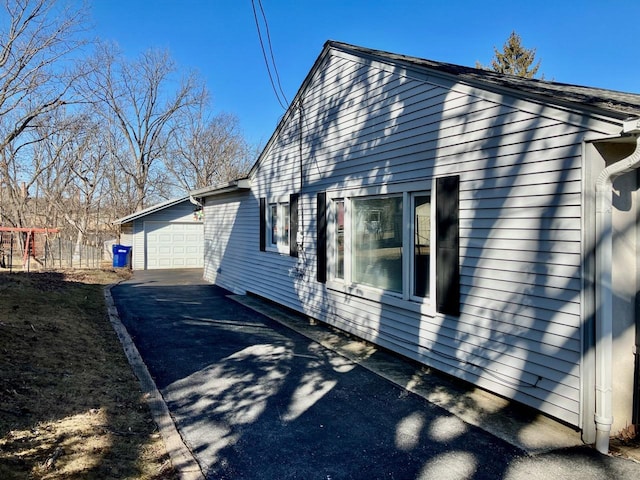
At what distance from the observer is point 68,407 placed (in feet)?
12.8

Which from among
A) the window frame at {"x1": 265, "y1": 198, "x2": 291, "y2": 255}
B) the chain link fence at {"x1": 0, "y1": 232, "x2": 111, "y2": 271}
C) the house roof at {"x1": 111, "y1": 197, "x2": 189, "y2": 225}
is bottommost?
→ the chain link fence at {"x1": 0, "y1": 232, "x2": 111, "y2": 271}

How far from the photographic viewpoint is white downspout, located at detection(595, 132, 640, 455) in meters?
3.40

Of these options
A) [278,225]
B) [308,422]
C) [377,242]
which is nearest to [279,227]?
[278,225]

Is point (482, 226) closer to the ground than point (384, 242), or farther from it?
farther from it

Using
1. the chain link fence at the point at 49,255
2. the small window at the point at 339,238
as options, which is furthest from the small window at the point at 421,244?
the chain link fence at the point at 49,255

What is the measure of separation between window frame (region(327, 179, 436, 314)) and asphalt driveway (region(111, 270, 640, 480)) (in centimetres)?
104

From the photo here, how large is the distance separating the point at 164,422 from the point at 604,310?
3864mm

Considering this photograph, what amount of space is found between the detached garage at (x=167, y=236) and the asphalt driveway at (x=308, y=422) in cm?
1348

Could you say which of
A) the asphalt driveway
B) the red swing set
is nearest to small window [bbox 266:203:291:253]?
the asphalt driveway

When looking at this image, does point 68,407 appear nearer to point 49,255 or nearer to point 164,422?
point 164,422

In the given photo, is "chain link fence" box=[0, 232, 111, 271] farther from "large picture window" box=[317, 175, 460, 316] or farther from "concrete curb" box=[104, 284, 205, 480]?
"large picture window" box=[317, 175, 460, 316]

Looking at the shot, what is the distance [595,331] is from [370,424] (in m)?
2.06

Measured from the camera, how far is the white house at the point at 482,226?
3.55 metres

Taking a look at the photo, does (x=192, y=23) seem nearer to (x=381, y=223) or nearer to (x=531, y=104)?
(x=381, y=223)
